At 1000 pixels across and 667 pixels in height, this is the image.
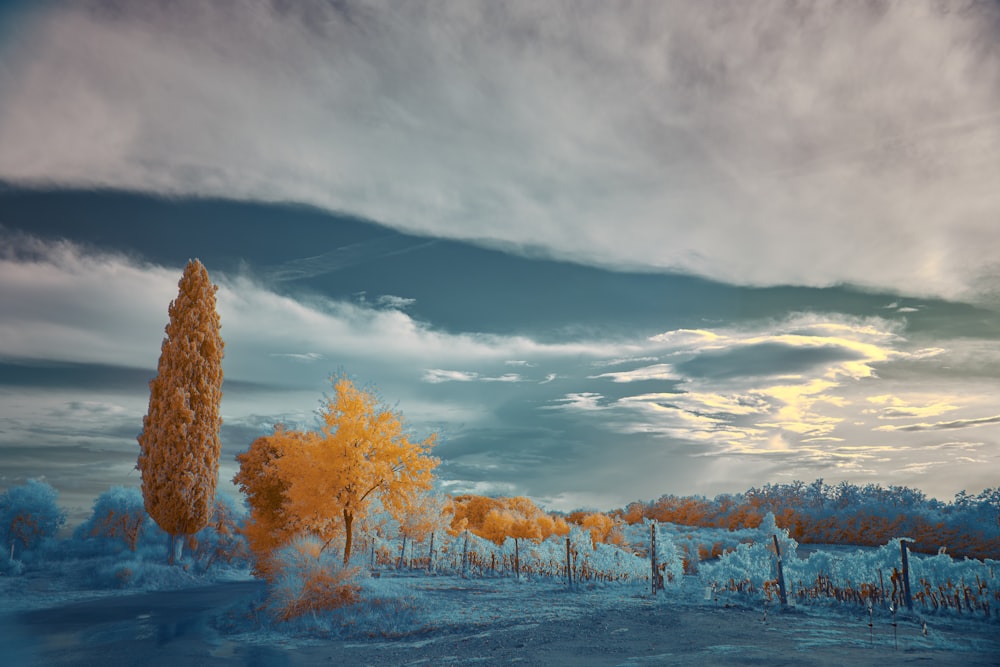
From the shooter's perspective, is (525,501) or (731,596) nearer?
(731,596)

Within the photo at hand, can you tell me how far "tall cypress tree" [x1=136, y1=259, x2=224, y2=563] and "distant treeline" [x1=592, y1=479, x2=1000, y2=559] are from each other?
114ft

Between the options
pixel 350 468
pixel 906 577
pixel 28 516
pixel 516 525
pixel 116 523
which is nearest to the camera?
pixel 906 577

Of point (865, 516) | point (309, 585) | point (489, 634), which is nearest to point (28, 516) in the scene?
point (309, 585)

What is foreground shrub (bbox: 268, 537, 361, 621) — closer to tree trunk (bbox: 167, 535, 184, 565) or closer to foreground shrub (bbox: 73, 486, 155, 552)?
tree trunk (bbox: 167, 535, 184, 565)

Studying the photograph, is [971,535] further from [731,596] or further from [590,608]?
[590,608]

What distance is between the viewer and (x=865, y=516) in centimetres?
4481

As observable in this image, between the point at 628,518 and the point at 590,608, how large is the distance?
54684 millimetres

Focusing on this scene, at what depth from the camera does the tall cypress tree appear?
33531 millimetres

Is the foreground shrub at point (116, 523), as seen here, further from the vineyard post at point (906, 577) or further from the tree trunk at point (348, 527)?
the vineyard post at point (906, 577)

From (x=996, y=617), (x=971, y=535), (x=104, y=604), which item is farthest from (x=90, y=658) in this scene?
(x=971, y=535)

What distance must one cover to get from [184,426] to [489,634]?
2491cm

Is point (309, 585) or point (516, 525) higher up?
point (309, 585)

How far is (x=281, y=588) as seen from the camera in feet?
66.9

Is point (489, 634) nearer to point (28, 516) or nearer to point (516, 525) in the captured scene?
point (516, 525)
